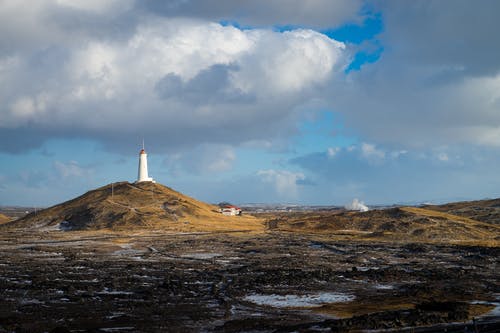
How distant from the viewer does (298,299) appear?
106 ft

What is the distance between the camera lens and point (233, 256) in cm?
5691

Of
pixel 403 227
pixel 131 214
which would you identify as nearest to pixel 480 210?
pixel 403 227

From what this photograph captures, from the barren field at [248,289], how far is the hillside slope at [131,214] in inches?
1473

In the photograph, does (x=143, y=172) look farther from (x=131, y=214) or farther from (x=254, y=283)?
(x=254, y=283)

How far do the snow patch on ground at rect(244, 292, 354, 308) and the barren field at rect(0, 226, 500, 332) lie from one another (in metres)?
0.06

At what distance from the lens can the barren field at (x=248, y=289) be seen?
81.7 feet

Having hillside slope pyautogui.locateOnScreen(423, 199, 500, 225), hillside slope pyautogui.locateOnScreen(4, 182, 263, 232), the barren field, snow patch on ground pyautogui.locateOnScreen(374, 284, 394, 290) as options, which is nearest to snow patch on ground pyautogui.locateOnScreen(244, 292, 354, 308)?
the barren field

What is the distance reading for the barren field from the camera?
81.7ft

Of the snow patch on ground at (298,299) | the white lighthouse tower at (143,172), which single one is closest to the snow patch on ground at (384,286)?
the snow patch on ground at (298,299)

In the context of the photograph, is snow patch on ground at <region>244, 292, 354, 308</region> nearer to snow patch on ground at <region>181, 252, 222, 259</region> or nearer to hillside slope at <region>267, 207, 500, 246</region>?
snow patch on ground at <region>181, 252, 222, 259</region>

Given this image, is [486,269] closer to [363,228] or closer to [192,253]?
[192,253]

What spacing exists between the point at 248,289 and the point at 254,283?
2320mm

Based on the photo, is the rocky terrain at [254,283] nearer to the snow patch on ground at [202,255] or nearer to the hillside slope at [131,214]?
the snow patch on ground at [202,255]

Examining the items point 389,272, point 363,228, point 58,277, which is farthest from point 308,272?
point 363,228
